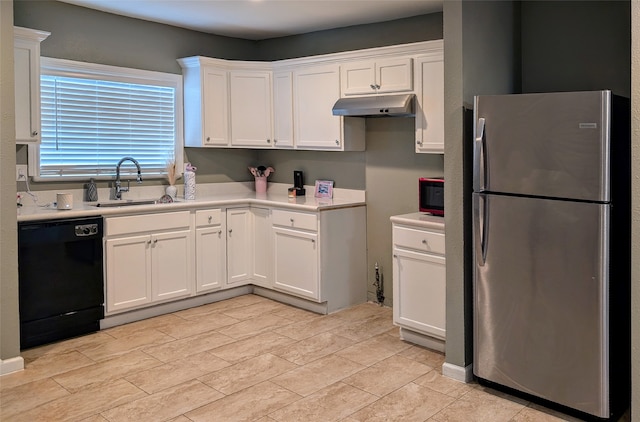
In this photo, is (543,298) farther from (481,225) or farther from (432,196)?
(432,196)

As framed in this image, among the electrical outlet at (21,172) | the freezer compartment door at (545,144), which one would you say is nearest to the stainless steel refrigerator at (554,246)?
the freezer compartment door at (545,144)

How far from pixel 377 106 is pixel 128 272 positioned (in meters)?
2.28

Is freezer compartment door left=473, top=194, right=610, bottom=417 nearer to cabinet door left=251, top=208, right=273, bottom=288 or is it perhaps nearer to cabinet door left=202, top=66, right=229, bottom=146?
cabinet door left=251, top=208, right=273, bottom=288

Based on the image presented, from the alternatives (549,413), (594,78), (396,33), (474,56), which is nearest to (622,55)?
(594,78)

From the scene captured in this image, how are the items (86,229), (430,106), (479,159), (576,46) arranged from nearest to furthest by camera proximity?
(479,159) < (576,46) < (86,229) < (430,106)

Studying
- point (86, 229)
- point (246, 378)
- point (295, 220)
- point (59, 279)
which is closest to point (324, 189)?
point (295, 220)

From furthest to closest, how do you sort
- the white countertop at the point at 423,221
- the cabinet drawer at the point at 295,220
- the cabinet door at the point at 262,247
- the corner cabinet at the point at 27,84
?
1. the cabinet door at the point at 262,247
2. the cabinet drawer at the point at 295,220
3. the corner cabinet at the point at 27,84
4. the white countertop at the point at 423,221

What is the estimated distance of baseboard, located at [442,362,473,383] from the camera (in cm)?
327

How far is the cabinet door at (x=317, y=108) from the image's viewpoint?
15.4 feet

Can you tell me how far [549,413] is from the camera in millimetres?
2877

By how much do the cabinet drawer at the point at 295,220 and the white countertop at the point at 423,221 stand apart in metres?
0.85

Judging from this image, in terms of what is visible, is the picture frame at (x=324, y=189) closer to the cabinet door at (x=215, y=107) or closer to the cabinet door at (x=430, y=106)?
the cabinet door at (x=215, y=107)

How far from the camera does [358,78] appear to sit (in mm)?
4484

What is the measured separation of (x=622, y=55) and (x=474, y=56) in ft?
3.05
